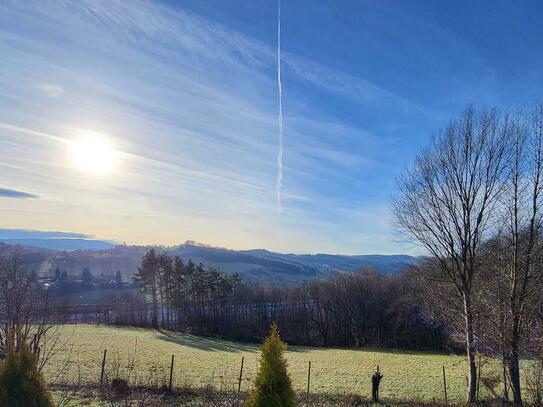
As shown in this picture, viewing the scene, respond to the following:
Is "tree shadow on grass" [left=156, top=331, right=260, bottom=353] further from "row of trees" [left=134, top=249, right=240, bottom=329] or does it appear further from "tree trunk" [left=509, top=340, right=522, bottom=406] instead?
"tree trunk" [left=509, top=340, right=522, bottom=406]

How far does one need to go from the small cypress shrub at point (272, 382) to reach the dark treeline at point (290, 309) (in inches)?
1893

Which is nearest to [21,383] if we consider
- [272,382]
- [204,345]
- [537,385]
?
[272,382]

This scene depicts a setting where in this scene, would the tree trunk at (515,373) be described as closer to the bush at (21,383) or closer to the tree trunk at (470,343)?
the tree trunk at (470,343)

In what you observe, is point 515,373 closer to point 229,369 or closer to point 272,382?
point 272,382

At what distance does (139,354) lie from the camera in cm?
3425

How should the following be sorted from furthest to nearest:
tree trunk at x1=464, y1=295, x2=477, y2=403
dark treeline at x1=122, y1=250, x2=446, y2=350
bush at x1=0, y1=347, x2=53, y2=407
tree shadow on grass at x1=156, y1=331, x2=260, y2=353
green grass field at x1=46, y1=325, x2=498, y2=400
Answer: dark treeline at x1=122, y1=250, x2=446, y2=350 < tree shadow on grass at x1=156, y1=331, x2=260, y2=353 < green grass field at x1=46, y1=325, x2=498, y2=400 < tree trunk at x1=464, y1=295, x2=477, y2=403 < bush at x1=0, y1=347, x2=53, y2=407

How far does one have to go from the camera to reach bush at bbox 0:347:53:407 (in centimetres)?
600

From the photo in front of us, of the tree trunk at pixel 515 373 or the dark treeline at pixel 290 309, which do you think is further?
the dark treeline at pixel 290 309

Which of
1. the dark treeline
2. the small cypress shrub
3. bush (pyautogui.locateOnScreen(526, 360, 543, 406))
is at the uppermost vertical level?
the small cypress shrub

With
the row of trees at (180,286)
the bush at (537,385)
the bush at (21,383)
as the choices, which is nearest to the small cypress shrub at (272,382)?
the bush at (21,383)

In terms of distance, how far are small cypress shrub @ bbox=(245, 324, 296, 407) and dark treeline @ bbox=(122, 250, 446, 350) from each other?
48.1 m

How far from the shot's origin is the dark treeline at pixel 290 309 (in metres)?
57.2

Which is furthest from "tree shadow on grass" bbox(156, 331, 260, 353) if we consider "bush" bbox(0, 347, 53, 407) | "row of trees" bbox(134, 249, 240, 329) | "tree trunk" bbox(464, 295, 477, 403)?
"bush" bbox(0, 347, 53, 407)

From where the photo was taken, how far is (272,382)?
7.27 meters
